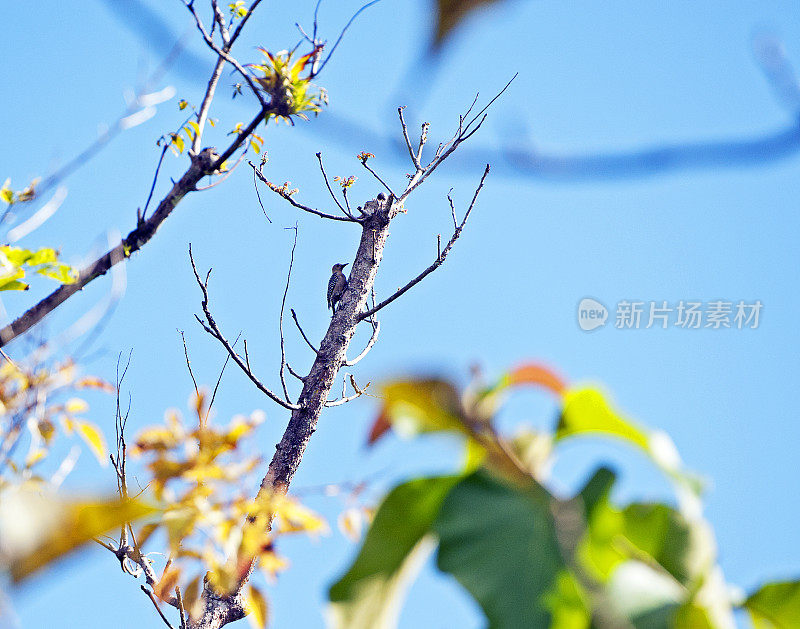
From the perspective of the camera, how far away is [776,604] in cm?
48

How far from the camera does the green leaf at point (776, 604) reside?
1.56 feet

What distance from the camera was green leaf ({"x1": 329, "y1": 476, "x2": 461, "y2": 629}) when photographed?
1.55 ft

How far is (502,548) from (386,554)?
10 centimetres

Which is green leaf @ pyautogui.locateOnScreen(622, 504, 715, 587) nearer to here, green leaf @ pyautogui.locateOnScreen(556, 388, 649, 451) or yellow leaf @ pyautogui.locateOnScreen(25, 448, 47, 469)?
green leaf @ pyautogui.locateOnScreen(556, 388, 649, 451)

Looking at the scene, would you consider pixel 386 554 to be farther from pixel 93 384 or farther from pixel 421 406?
pixel 93 384

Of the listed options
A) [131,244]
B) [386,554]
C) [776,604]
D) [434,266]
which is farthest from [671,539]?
[434,266]

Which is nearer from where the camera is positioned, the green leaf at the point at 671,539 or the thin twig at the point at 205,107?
the green leaf at the point at 671,539

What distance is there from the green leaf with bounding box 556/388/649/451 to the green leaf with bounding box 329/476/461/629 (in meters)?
0.10

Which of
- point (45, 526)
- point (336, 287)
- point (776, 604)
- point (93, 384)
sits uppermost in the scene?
point (336, 287)

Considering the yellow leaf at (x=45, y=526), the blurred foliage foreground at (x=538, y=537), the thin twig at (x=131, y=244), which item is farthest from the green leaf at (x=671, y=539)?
the thin twig at (x=131, y=244)

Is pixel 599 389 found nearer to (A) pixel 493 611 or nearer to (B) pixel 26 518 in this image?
(A) pixel 493 611

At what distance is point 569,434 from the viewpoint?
0.47 meters

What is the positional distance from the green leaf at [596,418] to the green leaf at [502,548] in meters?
0.06

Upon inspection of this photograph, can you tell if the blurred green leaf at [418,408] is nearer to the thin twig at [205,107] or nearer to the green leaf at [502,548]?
the green leaf at [502,548]
